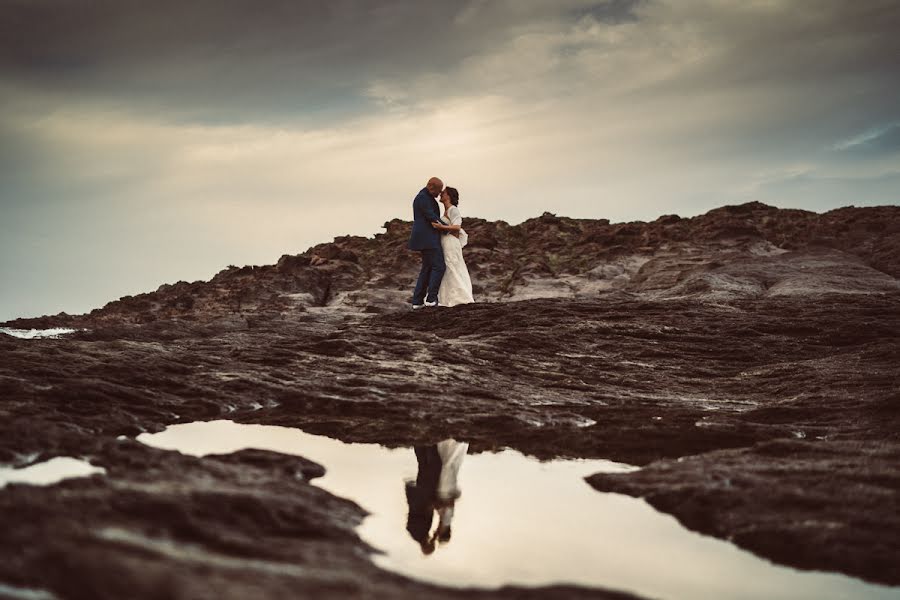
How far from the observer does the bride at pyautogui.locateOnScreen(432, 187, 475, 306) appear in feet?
52.5

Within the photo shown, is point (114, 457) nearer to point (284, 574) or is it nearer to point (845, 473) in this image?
point (284, 574)

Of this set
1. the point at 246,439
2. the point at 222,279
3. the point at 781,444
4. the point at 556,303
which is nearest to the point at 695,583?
the point at 781,444

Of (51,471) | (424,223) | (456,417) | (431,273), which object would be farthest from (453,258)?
(51,471)

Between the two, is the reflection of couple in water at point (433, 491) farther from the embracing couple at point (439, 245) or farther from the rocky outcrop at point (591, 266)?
the rocky outcrop at point (591, 266)

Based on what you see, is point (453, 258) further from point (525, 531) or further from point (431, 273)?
point (525, 531)

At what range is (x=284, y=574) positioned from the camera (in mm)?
2834

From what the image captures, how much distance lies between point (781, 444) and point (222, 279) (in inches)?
906

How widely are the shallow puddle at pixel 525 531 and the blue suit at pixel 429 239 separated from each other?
33.8ft

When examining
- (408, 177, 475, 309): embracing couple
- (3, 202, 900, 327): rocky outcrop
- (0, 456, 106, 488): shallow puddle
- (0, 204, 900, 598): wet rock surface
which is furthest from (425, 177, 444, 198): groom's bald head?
(0, 456, 106, 488): shallow puddle

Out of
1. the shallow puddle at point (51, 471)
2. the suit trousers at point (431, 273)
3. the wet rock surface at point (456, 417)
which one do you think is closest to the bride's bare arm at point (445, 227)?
the suit trousers at point (431, 273)

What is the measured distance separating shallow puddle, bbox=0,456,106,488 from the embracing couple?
38.3 ft

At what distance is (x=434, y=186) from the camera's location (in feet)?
51.1

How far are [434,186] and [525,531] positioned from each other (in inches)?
479

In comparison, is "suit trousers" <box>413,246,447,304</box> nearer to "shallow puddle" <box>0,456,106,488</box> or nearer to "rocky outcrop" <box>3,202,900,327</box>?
"rocky outcrop" <box>3,202,900,327</box>
